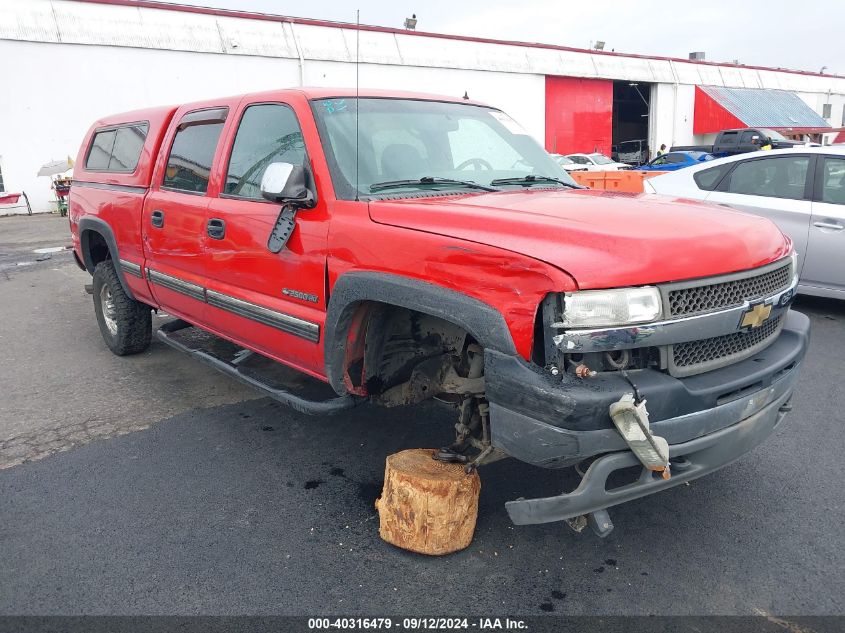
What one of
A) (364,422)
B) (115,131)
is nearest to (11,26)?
(115,131)

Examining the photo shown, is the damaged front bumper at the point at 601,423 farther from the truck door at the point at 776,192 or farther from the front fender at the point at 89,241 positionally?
the truck door at the point at 776,192

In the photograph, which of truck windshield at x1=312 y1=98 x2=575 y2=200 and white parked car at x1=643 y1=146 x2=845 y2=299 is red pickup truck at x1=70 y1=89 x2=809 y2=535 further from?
white parked car at x1=643 y1=146 x2=845 y2=299

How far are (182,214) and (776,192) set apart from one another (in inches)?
214

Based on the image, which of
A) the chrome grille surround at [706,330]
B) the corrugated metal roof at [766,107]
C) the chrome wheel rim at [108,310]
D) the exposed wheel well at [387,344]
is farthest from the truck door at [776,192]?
the corrugated metal roof at [766,107]

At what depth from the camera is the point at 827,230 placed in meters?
5.95

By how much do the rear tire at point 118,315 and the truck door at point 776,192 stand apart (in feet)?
18.3

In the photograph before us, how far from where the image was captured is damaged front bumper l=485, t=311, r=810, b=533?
2.22 metres

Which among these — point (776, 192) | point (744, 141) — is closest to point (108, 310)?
point (776, 192)

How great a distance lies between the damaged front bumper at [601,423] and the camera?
7.29 ft

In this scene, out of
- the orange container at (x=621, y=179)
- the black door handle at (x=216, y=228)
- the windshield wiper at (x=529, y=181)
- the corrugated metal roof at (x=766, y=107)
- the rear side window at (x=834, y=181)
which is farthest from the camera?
the corrugated metal roof at (x=766, y=107)

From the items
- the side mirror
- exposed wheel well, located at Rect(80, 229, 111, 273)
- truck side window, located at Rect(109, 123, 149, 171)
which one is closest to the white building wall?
exposed wheel well, located at Rect(80, 229, 111, 273)

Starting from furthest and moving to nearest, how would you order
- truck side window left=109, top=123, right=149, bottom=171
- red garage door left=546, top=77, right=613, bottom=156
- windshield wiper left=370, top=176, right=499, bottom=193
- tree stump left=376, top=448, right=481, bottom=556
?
red garage door left=546, top=77, right=613, bottom=156 → truck side window left=109, top=123, right=149, bottom=171 → windshield wiper left=370, top=176, right=499, bottom=193 → tree stump left=376, top=448, right=481, bottom=556

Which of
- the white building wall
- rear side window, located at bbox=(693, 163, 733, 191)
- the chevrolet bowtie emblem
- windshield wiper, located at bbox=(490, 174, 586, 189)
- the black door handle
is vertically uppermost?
the white building wall

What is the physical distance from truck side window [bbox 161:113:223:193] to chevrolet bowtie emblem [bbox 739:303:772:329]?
9.93 feet
